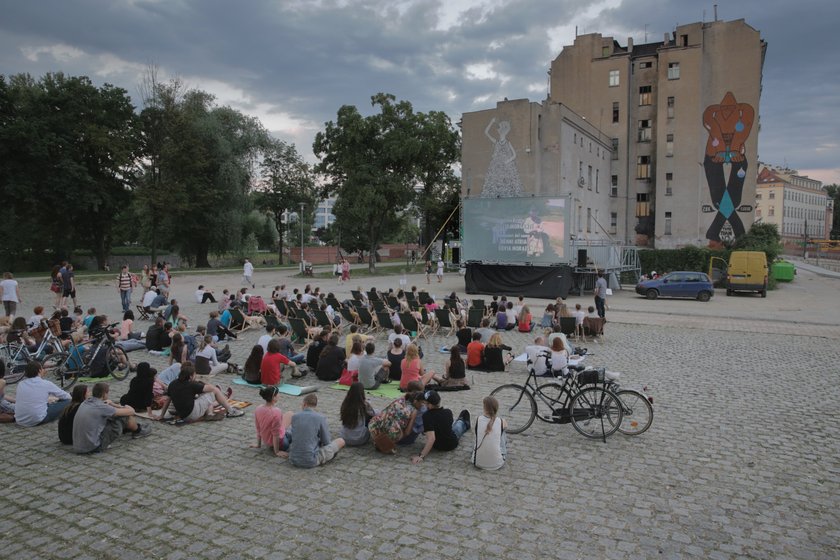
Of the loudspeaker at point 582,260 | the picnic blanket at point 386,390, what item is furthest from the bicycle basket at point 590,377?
the loudspeaker at point 582,260

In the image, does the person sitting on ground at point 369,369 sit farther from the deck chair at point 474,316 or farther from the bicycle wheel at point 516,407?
the deck chair at point 474,316

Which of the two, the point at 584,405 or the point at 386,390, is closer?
the point at 584,405

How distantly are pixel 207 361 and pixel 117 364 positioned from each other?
5.69 ft

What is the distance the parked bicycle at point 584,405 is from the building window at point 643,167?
4344cm

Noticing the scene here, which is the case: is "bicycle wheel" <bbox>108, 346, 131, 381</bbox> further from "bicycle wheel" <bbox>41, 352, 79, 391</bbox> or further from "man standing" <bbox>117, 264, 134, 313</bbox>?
"man standing" <bbox>117, 264, 134, 313</bbox>

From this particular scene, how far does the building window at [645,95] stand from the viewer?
4669 centimetres

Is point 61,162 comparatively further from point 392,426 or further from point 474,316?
point 392,426

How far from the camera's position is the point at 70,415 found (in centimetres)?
716

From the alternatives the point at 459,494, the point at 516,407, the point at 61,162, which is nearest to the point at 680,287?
the point at 516,407

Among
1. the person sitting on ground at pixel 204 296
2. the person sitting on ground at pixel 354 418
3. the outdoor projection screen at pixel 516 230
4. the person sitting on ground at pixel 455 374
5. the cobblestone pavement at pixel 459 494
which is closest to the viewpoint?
the cobblestone pavement at pixel 459 494

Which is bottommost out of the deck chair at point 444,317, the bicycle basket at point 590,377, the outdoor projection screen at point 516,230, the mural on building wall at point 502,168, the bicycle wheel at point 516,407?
the bicycle wheel at point 516,407

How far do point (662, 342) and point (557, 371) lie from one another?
8.19m

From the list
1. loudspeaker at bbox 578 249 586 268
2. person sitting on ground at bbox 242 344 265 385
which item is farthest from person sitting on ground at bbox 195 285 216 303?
loudspeaker at bbox 578 249 586 268

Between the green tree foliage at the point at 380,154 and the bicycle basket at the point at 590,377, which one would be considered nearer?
the bicycle basket at the point at 590,377
